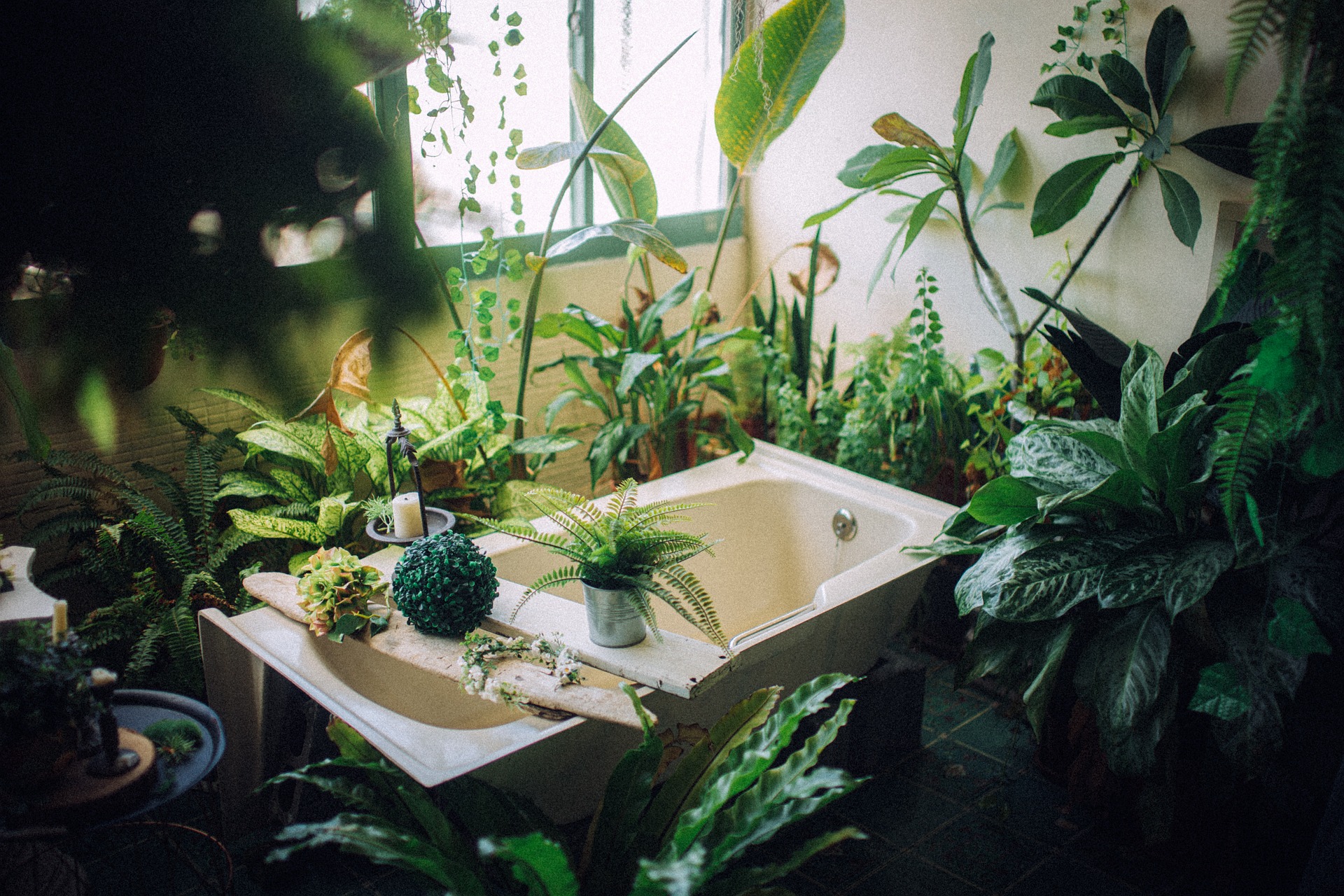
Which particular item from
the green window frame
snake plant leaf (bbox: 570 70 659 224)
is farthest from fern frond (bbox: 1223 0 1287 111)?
the green window frame

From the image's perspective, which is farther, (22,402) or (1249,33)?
(22,402)

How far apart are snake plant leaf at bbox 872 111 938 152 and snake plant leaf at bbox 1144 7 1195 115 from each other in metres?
0.55

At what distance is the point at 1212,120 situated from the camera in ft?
8.15

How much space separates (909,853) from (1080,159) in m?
1.91

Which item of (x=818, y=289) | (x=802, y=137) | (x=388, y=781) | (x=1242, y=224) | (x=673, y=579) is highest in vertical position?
(x=802, y=137)

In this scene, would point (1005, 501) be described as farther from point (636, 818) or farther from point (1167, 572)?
point (636, 818)

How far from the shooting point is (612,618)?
1938 millimetres

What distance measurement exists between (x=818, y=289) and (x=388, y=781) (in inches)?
94.9

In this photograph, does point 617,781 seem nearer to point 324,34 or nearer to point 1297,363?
point 1297,363

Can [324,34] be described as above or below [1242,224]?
above

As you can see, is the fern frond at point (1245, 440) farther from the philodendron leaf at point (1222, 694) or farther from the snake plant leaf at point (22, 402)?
the snake plant leaf at point (22, 402)

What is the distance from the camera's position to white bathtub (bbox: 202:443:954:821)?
1802 mm

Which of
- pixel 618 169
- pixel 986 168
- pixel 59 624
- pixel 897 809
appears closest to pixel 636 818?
pixel 897 809

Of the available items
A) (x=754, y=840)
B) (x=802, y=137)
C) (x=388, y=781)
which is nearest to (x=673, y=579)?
(x=754, y=840)
